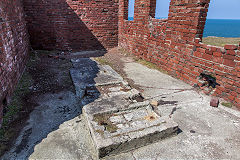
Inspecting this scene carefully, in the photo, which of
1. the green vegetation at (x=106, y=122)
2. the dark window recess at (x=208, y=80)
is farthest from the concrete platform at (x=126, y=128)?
the dark window recess at (x=208, y=80)

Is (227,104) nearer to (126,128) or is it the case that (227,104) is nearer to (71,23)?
(126,128)

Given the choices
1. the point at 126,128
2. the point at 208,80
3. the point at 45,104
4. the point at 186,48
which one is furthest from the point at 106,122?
the point at 186,48

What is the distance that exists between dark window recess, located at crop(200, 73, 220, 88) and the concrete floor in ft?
0.88

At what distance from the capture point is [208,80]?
10.5 feet

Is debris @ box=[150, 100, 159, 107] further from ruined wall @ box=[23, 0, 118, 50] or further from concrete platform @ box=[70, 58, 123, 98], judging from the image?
ruined wall @ box=[23, 0, 118, 50]

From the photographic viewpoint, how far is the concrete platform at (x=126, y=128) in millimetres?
1848

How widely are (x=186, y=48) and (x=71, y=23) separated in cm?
515

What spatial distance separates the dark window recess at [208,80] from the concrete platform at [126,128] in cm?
148

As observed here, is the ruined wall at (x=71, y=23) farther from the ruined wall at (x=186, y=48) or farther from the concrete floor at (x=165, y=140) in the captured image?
the concrete floor at (x=165, y=140)

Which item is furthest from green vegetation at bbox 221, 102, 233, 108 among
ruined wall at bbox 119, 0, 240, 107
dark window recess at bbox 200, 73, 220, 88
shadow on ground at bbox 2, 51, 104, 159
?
shadow on ground at bbox 2, 51, 104, 159

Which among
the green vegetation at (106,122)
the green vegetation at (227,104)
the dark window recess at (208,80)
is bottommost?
the green vegetation at (227,104)

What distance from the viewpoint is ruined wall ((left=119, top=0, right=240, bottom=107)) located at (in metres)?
2.79

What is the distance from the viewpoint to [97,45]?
7.48 meters

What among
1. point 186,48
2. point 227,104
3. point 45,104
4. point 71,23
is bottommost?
point 45,104
